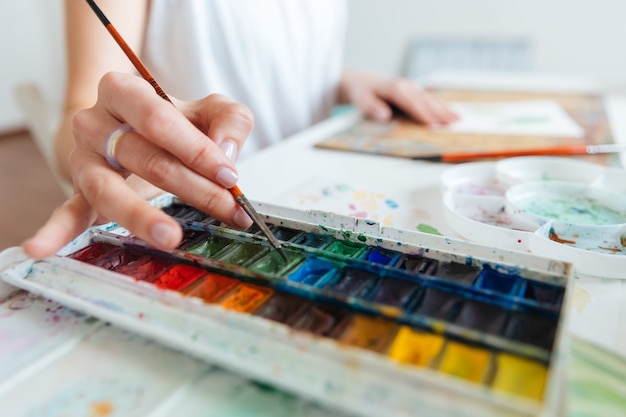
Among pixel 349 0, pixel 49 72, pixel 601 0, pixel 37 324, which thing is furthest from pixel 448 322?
pixel 49 72

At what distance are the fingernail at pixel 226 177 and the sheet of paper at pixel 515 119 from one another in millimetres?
585

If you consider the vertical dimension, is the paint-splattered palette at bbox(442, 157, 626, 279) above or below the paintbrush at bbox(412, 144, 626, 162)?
below

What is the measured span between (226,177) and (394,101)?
26.5 inches

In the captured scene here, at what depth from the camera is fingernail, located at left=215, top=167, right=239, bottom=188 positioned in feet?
1.37

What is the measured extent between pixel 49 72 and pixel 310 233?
3.42m

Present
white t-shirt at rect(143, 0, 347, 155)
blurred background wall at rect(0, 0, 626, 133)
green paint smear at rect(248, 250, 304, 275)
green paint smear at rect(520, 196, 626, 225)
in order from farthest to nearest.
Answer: blurred background wall at rect(0, 0, 626, 133), white t-shirt at rect(143, 0, 347, 155), green paint smear at rect(520, 196, 626, 225), green paint smear at rect(248, 250, 304, 275)

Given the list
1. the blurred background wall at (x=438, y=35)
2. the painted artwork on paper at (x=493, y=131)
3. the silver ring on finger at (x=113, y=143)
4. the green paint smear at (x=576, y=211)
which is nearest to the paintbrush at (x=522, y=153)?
the painted artwork on paper at (x=493, y=131)

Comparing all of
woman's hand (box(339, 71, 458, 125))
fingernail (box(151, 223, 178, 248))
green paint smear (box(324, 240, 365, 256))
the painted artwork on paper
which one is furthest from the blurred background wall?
fingernail (box(151, 223, 178, 248))

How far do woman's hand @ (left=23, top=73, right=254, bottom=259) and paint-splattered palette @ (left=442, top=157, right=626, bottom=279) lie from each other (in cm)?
24

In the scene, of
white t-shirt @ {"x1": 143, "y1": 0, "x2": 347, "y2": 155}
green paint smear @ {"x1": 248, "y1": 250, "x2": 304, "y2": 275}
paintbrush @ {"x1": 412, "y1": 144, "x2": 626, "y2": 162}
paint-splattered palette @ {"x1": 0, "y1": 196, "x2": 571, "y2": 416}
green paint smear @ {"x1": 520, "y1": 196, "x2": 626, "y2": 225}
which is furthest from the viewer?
white t-shirt @ {"x1": 143, "y1": 0, "x2": 347, "y2": 155}

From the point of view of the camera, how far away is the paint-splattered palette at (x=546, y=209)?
446mm

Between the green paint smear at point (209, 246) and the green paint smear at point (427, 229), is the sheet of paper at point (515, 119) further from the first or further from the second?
the green paint smear at point (209, 246)

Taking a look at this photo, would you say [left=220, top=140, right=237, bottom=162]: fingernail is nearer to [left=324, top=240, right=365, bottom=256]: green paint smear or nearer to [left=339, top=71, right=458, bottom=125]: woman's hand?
[left=324, top=240, right=365, bottom=256]: green paint smear

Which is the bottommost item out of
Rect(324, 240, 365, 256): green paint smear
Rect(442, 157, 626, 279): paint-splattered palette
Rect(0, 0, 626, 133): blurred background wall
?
Rect(324, 240, 365, 256): green paint smear
